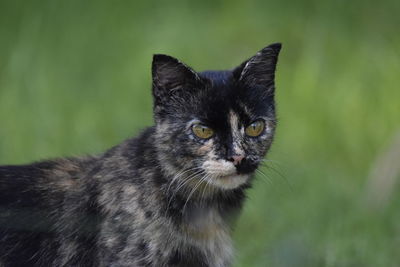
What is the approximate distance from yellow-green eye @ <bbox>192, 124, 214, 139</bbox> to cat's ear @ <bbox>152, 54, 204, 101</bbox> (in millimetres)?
283

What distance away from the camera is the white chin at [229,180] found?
4.93m

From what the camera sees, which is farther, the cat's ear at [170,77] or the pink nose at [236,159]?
the cat's ear at [170,77]

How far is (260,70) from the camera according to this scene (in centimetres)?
533

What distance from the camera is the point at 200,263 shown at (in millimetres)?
4996

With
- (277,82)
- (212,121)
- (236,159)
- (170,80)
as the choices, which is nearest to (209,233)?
(236,159)

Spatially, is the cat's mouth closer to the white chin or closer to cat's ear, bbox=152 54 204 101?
the white chin

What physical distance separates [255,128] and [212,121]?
0.93ft

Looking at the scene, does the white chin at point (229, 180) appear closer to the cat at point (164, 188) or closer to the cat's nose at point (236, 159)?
the cat at point (164, 188)

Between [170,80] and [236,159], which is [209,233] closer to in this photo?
[236,159]

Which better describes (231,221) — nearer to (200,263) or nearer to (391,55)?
(200,263)

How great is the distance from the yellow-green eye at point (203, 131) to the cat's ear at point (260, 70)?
1.30 feet

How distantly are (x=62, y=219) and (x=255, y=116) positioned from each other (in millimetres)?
1275

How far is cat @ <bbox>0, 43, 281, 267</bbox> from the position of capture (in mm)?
4910

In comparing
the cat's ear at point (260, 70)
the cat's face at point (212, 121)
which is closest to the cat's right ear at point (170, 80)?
the cat's face at point (212, 121)
